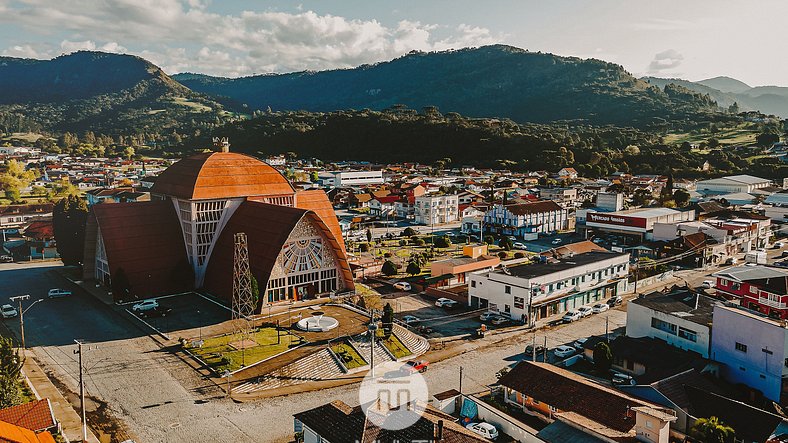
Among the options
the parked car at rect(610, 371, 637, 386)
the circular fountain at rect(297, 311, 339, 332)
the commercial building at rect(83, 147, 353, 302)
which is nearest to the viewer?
the parked car at rect(610, 371, 637, 386)

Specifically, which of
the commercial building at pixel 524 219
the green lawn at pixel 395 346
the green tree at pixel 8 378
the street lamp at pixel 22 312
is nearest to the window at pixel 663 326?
the green lawn at pixel 395 346

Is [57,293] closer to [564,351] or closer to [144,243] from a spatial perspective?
[144,243]

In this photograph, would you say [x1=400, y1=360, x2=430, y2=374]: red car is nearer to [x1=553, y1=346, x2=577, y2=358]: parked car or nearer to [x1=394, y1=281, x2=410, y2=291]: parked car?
[x1=553, y1=346, x2=577, y2=358]: parked car

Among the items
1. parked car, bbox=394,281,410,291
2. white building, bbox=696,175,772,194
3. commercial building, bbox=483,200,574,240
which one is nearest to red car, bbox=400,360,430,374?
parked car, bbox=394,281,410,291

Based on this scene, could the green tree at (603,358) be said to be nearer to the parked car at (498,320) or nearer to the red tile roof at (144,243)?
the parked car at (498,320)

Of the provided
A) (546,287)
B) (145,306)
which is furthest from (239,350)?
(546,287)
